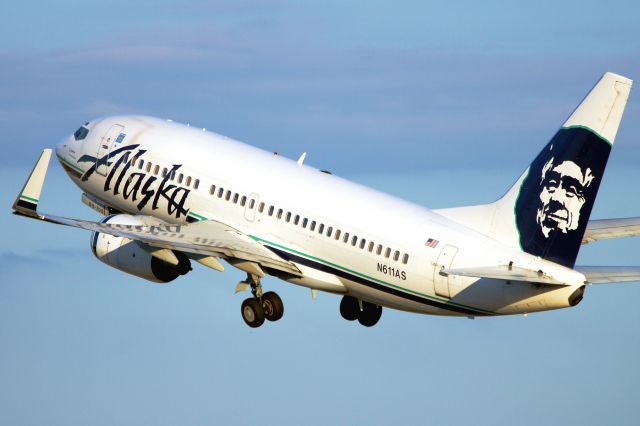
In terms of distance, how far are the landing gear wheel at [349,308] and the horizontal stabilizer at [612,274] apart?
46.7 feet

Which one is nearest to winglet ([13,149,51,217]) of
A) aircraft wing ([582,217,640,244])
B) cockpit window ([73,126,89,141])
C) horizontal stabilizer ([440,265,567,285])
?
cockpit window ([73,126,89,141])

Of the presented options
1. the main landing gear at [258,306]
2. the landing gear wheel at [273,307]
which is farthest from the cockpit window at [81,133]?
the landing gear wheel at [273,307]

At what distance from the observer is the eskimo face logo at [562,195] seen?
192 ft

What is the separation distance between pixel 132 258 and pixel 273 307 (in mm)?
6675

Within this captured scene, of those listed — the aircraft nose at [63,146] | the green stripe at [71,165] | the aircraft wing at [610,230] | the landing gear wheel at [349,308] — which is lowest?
the landing gear wheel at [349,308]

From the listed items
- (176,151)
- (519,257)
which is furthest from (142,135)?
(519,257)

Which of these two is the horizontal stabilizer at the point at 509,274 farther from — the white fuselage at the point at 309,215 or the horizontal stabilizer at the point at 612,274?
the horizontal stabilizer at the point at 612,274

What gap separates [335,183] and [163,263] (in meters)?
8.22

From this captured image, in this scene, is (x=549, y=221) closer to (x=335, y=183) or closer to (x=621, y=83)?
(x=621, y=83)

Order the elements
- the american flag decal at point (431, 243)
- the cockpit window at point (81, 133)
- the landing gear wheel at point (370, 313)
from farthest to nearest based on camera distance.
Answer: the cockpit window at point (81, 133), the landing gear wheel at point (370, 313), the american flag decal at point (431, 243)

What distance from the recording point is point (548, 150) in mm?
59562

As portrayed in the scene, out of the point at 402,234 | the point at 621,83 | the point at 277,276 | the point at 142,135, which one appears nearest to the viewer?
the point at 621,83

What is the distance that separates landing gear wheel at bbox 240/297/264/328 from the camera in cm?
6731

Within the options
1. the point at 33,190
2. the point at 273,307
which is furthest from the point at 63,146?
the point at 33,190
